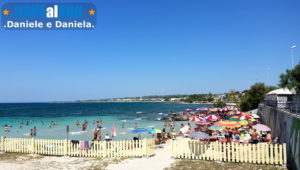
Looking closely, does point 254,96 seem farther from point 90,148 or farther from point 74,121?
point 90,148

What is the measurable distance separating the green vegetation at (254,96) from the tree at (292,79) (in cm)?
1773

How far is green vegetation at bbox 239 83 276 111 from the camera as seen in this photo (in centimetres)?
4419

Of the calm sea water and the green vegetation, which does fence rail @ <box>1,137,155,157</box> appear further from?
the green vegetation

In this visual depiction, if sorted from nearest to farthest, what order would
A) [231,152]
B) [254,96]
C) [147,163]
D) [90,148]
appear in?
[231,152], [147,163], [90,148], [254,96]

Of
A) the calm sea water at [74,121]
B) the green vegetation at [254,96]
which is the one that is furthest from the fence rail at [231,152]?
the green vegetation at [254,96]

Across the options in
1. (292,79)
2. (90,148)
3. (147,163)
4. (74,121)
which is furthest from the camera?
(74,121)

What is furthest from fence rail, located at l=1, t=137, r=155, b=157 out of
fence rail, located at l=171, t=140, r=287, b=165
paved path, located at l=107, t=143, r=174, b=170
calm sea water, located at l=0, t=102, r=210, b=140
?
calm sea water, located at l=0, t=102, r=210, b=140

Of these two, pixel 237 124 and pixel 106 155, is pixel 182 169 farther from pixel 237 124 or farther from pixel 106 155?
pixel 237 124

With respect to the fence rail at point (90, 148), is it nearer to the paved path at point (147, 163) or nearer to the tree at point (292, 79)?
the paved path at point (147, 163)

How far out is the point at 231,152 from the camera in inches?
426

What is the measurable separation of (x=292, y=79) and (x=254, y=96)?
20420 mm

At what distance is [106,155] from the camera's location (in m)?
12.5

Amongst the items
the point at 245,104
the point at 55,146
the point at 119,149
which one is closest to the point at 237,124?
the point at 119,149

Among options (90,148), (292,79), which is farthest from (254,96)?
(90,148)
